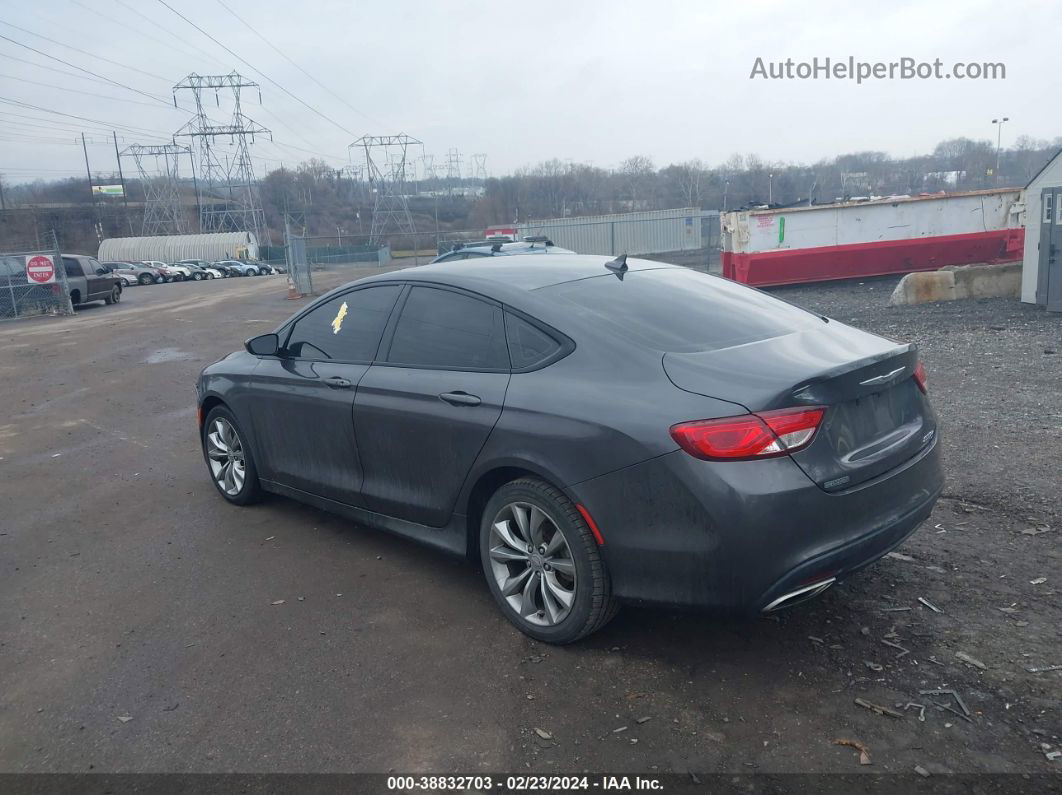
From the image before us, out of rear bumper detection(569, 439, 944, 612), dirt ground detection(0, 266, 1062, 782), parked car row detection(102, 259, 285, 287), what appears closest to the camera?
dirt ground detection(0, 266, 1062, 782)

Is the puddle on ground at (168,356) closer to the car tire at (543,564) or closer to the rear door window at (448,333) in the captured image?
the rear door window at (448,333)

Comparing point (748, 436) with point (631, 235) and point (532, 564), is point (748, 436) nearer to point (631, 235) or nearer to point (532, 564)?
point (532, 564)

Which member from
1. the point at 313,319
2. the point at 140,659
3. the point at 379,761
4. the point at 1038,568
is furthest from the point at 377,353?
the point at 1038,568

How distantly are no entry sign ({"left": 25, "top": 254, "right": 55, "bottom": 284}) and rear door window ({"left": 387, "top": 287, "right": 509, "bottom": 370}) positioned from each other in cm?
2488

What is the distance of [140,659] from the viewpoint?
3.92 m

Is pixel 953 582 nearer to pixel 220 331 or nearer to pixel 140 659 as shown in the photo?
pixel 140 659

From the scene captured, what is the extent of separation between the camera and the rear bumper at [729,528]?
10.4 feet

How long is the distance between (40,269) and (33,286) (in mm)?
593

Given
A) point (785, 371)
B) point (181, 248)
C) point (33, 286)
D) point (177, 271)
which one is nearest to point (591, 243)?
point (33, 286)

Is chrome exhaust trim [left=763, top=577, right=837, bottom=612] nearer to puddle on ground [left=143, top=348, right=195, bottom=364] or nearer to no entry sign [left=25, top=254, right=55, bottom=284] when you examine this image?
puddle on ground [left=143, top=348, right=195, bottom=364]

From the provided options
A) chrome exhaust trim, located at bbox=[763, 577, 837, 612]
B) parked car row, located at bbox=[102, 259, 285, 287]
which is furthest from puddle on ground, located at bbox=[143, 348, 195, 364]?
parked car row, located at bbox=[102, 259, 285, 287]

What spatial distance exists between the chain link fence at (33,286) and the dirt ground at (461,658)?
72.8 feet

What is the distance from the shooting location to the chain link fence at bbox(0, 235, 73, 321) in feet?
82.5

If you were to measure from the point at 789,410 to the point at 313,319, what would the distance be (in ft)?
10.6
